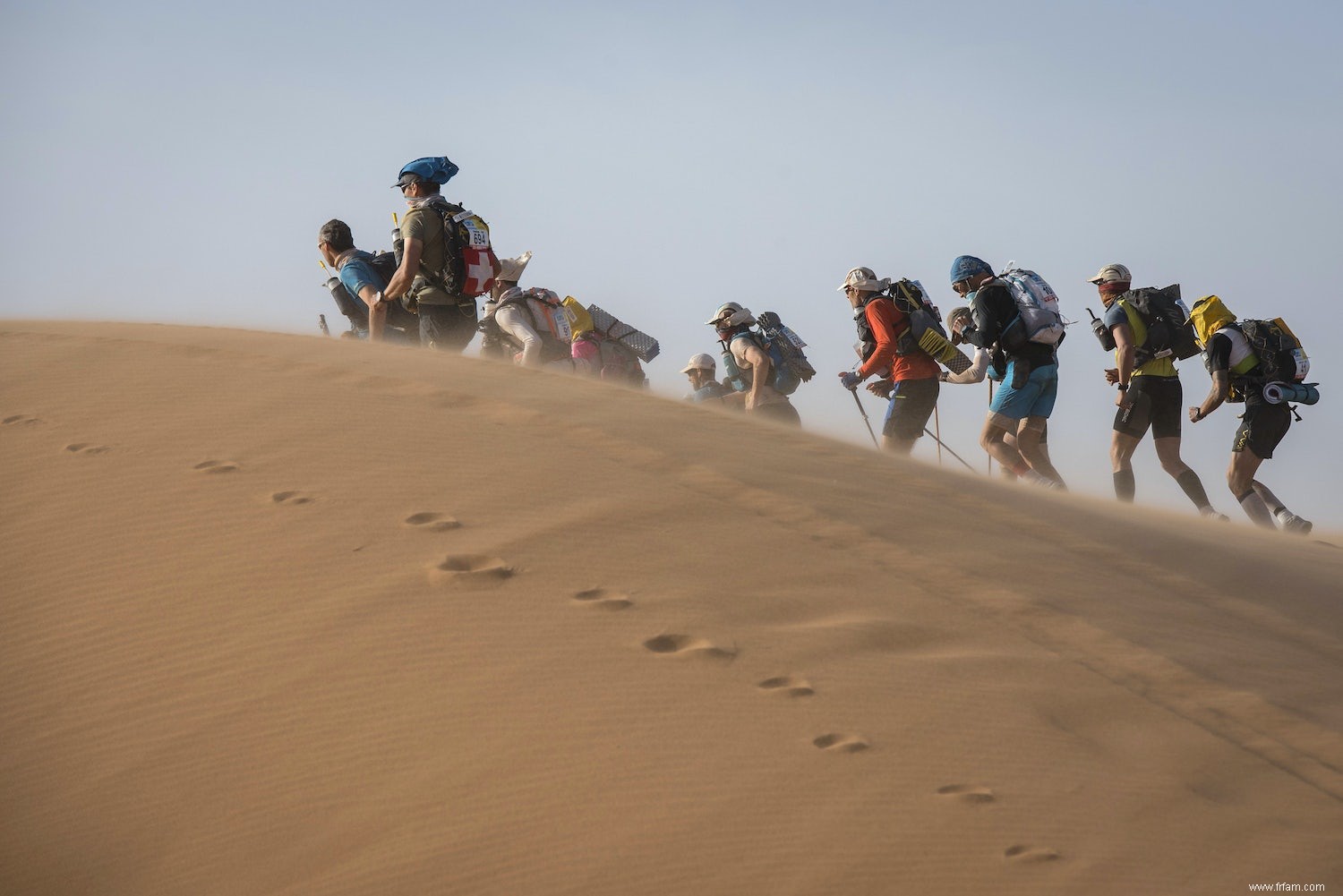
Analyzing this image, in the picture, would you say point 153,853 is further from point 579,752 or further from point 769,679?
point 769,679

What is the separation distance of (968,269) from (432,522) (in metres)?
6.06

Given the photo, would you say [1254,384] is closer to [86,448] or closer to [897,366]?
[897,366]

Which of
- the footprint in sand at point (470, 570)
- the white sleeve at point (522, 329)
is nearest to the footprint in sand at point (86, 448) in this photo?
the footprint in sand at point (470, 570)

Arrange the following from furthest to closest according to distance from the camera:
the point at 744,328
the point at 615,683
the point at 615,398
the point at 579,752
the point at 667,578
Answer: the point at 744,328
the point at 615,398
the point at 667,578
the point at 615,683
the point at 579,752

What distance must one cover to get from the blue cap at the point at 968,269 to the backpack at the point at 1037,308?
0.20 m

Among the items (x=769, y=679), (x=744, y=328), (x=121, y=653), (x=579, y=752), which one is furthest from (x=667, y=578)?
(x=744, y=328)

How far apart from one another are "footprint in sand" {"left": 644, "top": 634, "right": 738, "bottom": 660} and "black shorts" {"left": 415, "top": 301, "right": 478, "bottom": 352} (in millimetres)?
4888

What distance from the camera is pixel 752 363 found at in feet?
39.8

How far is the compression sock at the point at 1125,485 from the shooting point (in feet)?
35.6

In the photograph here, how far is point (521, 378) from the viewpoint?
8438mm

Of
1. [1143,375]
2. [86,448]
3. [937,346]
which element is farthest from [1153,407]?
[86,448]

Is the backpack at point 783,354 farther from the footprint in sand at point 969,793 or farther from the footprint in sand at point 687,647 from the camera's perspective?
the footprint in sand at point 969,793

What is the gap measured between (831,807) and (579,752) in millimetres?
851

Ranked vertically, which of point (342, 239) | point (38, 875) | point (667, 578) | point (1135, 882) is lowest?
point (38, 875)
